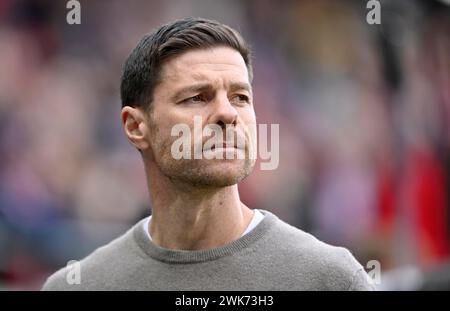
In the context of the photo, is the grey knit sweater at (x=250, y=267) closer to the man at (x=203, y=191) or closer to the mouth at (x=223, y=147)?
the man at (x=203, y=191)

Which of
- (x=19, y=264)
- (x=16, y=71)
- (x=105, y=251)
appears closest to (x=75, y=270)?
(x=105, y=251)

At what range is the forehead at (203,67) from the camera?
3193 millimetres

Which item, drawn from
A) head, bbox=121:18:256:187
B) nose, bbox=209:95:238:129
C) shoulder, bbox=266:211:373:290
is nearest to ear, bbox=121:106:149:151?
head, bbox=121:18:256:187

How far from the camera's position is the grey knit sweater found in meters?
3.12

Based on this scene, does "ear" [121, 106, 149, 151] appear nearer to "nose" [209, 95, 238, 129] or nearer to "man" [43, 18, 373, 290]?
"man" [43, 18, 373, 290]

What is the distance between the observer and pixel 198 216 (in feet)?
10.8

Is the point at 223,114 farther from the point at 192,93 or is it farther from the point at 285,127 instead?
the point at 285,127

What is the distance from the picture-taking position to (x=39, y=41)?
22.9ft

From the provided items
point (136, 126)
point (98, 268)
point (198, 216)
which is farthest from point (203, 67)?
point (98, 268)

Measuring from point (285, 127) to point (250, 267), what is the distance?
522cm

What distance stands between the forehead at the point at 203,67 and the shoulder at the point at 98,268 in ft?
2.48

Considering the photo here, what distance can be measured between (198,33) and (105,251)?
1.05 meters
